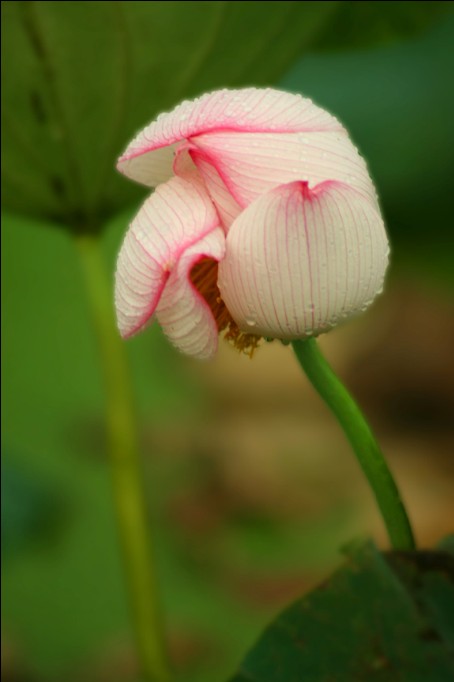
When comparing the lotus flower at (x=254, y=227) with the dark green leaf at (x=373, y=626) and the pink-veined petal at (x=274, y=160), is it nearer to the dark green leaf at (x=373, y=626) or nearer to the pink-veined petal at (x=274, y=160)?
the pink-veined petal at (x=274, y=160)

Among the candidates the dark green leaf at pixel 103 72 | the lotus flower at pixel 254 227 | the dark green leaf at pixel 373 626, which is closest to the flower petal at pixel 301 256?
the lotus flower at pixel 254 227

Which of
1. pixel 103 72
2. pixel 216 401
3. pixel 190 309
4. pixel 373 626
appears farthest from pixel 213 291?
pixel 216 401

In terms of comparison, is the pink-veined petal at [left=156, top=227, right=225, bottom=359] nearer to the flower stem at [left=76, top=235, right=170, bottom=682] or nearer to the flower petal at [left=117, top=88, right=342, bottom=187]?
the flower petal at [left=117, top=88, right=342, bottom=187]

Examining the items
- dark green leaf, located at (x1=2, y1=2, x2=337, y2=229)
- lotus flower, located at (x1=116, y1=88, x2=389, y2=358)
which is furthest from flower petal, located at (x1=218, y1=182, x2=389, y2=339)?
dark green leaf, located at (x1=2, y1=2, x2=337, y2=229)

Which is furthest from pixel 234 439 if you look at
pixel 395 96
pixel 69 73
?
pixel 69 73

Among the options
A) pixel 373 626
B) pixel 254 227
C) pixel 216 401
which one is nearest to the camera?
pixel 254 227

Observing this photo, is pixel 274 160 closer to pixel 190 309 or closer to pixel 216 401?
pixel 190 309
